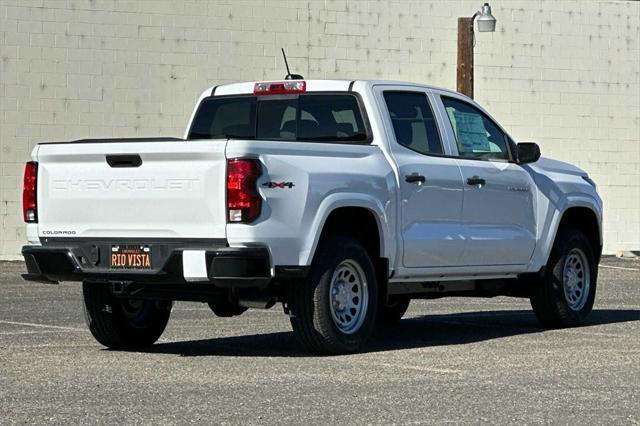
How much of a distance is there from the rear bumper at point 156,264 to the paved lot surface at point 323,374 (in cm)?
58

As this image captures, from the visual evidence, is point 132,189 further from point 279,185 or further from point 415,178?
point 415,178

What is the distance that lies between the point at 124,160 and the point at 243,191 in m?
1.00

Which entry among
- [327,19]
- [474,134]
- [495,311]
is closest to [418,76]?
[327,19]

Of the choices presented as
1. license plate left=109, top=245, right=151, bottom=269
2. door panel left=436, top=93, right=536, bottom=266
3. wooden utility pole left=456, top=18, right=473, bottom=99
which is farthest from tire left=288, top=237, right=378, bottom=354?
wooden utility pole left=456, top=18, right=473, bottom=99

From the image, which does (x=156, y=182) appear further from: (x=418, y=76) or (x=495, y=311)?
(x=418, y=76)

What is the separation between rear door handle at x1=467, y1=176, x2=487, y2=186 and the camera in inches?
483

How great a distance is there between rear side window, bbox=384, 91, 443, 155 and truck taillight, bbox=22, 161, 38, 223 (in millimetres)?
2762

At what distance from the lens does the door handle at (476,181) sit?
483 inches

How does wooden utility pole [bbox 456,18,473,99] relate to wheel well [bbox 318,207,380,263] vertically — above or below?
above

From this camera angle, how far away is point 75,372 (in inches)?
392

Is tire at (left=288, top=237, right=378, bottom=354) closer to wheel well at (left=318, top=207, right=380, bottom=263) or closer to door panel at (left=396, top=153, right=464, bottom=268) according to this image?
wheel well at (left=318, top=207, right=380, bottom=263)

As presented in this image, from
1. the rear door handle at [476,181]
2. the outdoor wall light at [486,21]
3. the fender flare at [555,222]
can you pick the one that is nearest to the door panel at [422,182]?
the rear door handle at [476,181]

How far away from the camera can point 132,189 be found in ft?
35.1

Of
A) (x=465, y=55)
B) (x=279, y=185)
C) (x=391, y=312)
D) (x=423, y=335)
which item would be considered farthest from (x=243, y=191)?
(x=465, y=55)
